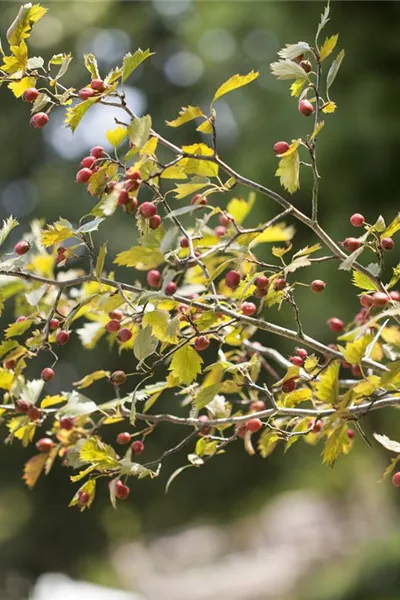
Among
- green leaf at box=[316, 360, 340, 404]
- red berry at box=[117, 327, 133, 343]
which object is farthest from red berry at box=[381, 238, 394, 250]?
red berry at box=[117, 327, 133, 343]

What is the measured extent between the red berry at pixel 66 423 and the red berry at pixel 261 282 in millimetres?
431

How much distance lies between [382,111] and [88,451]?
4317 millimetres

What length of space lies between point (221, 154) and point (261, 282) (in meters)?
5.92

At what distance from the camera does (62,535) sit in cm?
812

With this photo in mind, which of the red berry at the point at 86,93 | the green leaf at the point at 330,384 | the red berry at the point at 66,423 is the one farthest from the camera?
the red berry at the point at 66,423

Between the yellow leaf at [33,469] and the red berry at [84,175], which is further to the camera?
the yellow leaf at [33,469]

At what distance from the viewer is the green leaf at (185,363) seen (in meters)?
1.26

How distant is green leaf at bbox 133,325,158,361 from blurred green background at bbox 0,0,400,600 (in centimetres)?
369

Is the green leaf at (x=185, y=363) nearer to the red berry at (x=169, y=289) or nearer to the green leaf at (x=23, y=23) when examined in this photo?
the red berry at (x=169, y=289)

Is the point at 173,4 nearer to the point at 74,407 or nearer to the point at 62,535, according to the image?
the point at 62,535

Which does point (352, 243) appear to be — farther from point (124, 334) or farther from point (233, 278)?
point (124, 334)

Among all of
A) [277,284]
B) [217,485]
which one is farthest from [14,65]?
[217,485]

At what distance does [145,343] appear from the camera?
121cm

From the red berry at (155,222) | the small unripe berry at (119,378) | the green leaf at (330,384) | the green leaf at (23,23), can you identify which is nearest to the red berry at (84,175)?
the red berry at (155,222)
